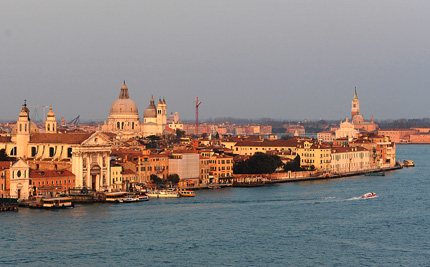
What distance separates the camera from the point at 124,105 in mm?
47969

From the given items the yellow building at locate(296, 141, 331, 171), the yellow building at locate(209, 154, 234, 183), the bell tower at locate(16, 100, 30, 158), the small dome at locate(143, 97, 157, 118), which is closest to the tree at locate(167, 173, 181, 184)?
the yellow building at locate(209, 154, 234, 183)

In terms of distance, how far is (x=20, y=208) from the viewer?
1894cm

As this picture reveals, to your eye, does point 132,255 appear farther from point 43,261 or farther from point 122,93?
point 122,93

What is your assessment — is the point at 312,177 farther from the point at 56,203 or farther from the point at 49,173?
the point at 56,203

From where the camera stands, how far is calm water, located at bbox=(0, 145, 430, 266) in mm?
13352

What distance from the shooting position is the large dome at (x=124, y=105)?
47906 mm

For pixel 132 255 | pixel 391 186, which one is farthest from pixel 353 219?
pixel 391 186

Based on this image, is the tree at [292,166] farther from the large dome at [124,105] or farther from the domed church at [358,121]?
the domed church at [358,121]

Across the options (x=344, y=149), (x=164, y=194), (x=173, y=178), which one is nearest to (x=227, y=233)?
(x=164, y=194)

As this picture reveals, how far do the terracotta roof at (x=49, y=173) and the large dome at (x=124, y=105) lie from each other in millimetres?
26450

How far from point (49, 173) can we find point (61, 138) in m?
2.03

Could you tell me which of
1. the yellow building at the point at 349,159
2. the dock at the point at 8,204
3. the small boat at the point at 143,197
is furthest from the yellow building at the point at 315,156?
the dock at the point at 8,204

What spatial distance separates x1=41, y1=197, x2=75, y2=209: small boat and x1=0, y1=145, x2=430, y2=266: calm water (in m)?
0.31

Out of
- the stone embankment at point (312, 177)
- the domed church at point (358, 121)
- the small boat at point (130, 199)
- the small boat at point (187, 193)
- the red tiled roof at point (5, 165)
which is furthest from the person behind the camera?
the domed church at point (358, 121)
